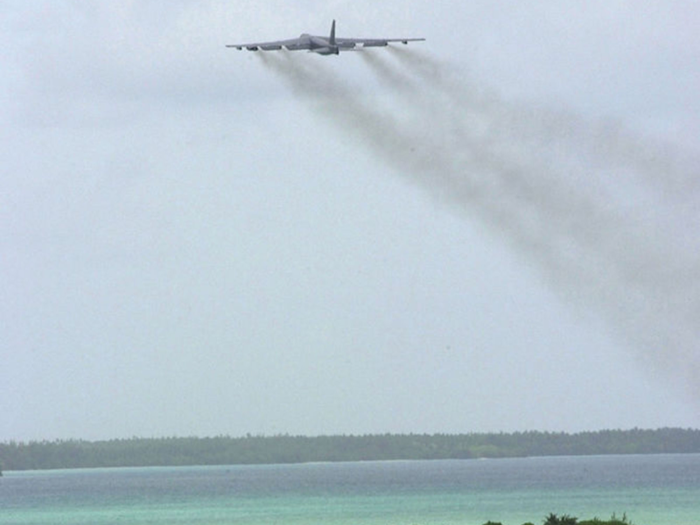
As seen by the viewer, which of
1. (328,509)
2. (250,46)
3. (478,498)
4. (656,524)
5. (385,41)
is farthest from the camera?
(478,498)

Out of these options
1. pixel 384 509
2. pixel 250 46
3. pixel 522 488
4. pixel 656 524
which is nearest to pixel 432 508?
pixel 384 509

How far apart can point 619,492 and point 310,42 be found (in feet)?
362

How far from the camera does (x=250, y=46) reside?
64.1 m

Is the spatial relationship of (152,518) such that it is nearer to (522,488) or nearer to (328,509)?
(328,509)

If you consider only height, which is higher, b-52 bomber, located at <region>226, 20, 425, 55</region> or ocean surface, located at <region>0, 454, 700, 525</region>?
b-52 bomber, located at <region>226, 20, 425, 55</region>

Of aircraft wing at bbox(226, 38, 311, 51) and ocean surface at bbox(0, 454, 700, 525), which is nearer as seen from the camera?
aircraft wing at bbox(226, 38, 311, 51)

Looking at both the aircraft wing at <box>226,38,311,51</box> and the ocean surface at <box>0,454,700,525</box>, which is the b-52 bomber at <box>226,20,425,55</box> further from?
the ocean surface at <box>0,454,700,525</box>

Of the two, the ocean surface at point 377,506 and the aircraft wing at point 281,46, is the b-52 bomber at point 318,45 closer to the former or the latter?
the aircraft wing at point 281,46

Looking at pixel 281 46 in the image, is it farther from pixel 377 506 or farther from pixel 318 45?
pixel 377 506

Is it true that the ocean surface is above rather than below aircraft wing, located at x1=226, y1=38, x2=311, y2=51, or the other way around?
below

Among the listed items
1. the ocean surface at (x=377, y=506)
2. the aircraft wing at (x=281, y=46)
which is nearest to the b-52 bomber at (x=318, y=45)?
the aircraft wing at (x=281, y=46)

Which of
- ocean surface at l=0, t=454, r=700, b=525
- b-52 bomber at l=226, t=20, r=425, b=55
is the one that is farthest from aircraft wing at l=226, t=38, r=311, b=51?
ocean surface at l=0, t=454, r=700, b=525

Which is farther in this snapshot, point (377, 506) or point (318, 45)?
point (377, 506)

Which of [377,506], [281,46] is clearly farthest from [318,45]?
[377,506]
